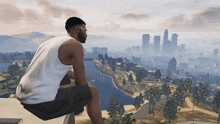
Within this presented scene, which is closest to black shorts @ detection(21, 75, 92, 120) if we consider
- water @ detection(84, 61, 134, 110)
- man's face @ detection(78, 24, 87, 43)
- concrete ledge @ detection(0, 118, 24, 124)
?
man's face @ detection(78, 24, 87, 43)

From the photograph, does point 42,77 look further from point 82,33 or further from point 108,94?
point 108,94

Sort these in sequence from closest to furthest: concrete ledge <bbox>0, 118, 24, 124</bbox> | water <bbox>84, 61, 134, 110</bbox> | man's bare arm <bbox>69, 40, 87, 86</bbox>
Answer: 1. man's bare arm <bbox>69, 40, 87, 86</bbox>
2. concrete ledge <bbox>0, 118, 24, 124</bbox>
3. water <bbox>84, 61, 134, 110</bbox>

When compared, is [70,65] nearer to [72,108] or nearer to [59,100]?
[59,100]

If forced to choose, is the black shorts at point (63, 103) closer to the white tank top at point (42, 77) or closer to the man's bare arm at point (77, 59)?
the white tank top at point (42, 77)

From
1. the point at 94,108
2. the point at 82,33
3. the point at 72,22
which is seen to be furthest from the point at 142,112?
Answer: the point at 72,22

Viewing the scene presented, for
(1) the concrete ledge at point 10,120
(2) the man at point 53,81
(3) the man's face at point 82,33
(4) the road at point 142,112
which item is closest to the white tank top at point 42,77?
(2) the man at point 53,81

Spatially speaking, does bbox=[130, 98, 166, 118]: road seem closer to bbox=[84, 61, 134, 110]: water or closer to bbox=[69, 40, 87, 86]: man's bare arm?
bbox=[84, 61, 134, 110]: water

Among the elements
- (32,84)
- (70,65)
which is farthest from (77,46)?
(32,84)
